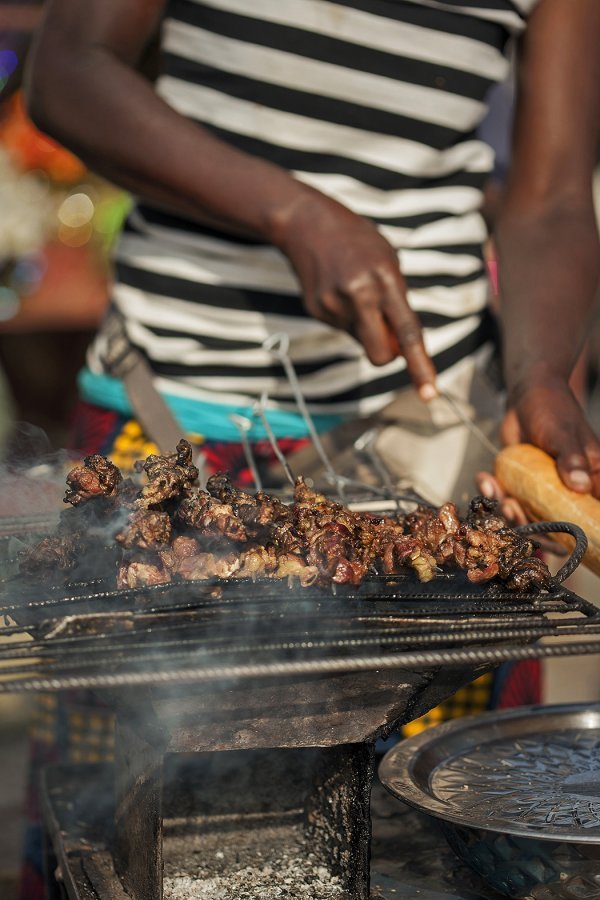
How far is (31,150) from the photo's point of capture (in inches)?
255

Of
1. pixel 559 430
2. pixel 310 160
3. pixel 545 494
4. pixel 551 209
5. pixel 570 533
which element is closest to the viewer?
pixel 570 533

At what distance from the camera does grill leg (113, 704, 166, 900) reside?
187 cm

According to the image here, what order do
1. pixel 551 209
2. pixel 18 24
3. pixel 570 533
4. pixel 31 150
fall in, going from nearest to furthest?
pixel 570 533
pixel 551 209
pixel 18 24
pixel 31 150

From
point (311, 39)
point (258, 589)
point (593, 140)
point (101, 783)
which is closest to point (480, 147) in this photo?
point (593, 140)

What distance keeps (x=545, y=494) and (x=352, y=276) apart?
0.69 meters

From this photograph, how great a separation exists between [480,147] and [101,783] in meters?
2.17

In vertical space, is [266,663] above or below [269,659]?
above

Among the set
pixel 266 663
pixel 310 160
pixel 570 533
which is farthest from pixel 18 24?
pixel 266 663

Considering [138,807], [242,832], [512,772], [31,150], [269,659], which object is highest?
[269,659]

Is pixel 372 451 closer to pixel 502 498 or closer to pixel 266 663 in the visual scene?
pixel 502 498

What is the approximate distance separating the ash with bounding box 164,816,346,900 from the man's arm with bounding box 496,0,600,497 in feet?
3.97

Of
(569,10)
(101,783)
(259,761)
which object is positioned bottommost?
(101,783)

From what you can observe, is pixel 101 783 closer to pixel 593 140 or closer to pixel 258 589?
pixel 258 589

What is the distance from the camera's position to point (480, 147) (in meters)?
3.22
